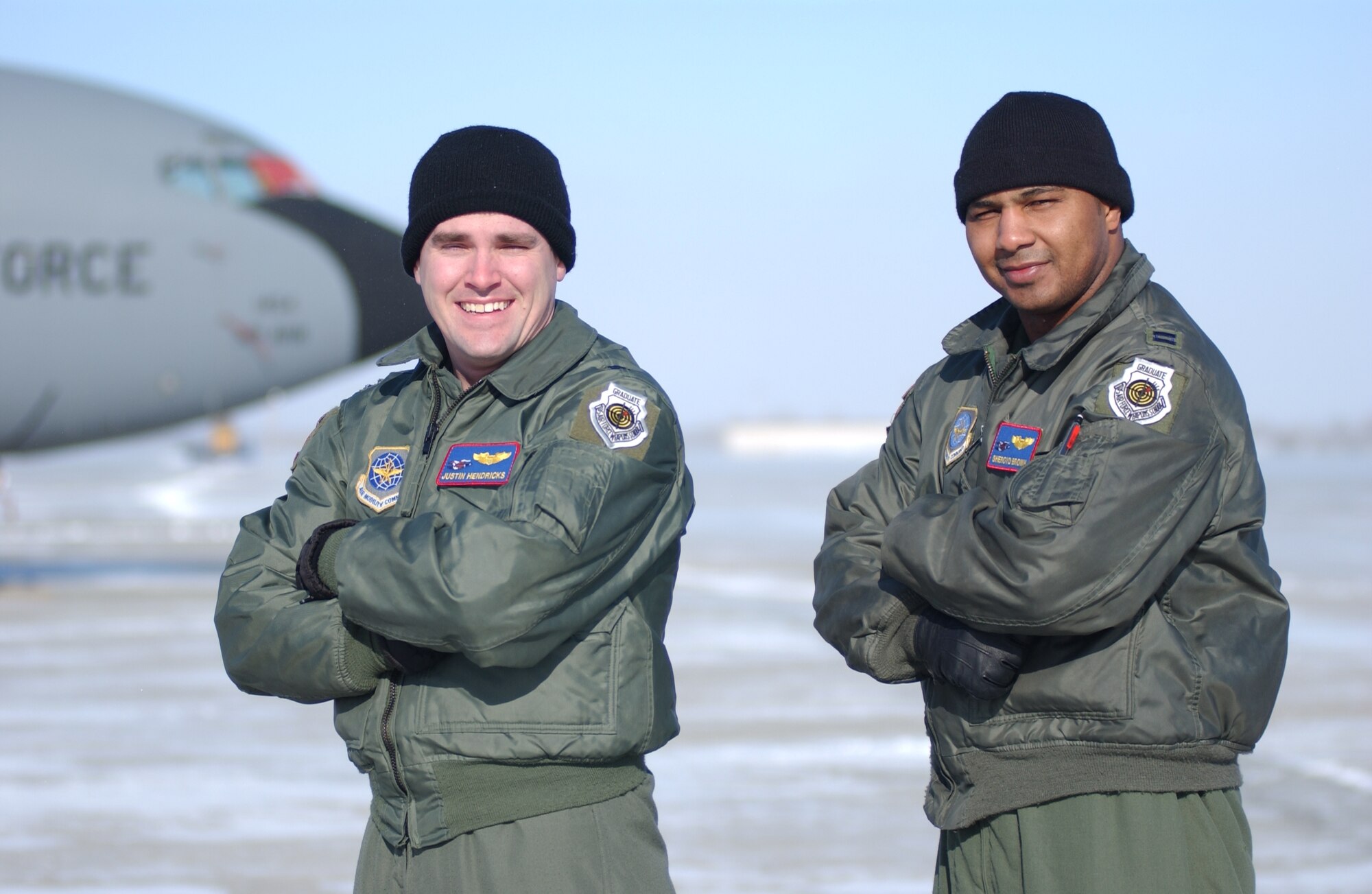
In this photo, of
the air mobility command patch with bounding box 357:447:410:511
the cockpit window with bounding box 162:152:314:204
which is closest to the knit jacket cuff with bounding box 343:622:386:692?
the air mobility command patch with bounding box 357:447:410:511

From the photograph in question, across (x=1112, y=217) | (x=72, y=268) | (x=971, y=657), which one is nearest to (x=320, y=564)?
(x=971, y=657)

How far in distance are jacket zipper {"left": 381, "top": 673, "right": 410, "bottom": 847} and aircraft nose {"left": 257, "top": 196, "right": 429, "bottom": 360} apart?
347 inches

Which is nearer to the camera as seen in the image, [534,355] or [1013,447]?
[1013,447]

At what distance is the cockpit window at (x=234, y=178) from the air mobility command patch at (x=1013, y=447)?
11.5 metres

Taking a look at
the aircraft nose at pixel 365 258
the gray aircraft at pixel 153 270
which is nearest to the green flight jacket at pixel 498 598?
the aircraft nose at pixel 365 258

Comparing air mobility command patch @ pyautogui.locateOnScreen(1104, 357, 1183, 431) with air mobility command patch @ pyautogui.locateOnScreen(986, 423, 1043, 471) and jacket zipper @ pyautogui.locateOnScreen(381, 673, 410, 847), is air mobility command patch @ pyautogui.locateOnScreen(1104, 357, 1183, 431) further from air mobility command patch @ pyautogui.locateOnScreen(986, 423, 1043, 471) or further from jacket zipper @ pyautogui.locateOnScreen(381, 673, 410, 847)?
Answer: jacket zipper @ pyautogui.locateOnScreen(381, 673, 410, 847)

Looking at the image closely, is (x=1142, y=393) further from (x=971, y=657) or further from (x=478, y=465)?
(x=478, y=465)

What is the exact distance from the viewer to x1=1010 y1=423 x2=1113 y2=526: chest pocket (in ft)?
7.52

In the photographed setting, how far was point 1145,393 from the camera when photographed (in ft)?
Answer: 7.88

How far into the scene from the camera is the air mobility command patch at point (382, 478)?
108 inches

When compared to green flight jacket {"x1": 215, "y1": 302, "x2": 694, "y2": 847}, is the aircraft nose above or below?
below

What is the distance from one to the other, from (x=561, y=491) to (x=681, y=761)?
194 inches

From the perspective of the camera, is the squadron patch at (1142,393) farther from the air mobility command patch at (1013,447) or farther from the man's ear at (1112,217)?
the man's ear at (1112,217)

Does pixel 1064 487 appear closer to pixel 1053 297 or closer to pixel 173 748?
pixel 1053 297
